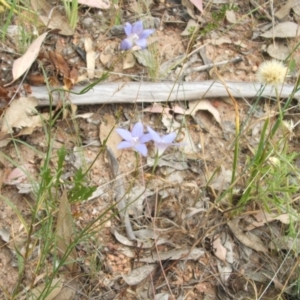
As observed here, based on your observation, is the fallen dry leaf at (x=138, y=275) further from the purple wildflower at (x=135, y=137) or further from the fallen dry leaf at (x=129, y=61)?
the fallen dry leaf at (x=129, y=61)

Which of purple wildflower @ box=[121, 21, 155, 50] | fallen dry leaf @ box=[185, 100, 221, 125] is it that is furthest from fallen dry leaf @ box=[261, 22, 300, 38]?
purple wildflower @ box=[121, 21, 155, 50]

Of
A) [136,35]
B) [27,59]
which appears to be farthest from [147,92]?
[27,59]

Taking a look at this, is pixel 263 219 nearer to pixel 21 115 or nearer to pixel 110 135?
pixel 110 135

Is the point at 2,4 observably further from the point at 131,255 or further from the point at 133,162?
the point at 131,255

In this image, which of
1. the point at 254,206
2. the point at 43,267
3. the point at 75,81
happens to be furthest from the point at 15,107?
the point at 254,206

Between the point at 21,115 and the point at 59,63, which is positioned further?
the point at 59,63

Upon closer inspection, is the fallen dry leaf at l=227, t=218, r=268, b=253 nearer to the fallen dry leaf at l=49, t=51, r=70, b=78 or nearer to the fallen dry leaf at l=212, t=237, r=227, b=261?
the fallen dry leaf at l=212, t=237, r=227, b=261
